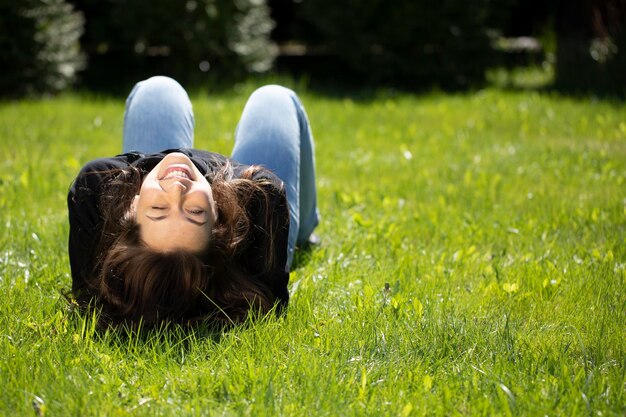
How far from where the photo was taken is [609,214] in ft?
14.3

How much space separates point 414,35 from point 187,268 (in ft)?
21.6

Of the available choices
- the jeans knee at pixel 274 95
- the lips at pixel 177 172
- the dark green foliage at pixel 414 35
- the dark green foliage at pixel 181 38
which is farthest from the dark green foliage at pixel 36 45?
the lips at pixel 177 172

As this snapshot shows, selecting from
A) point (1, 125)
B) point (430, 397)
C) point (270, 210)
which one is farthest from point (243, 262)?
point (1, 125)

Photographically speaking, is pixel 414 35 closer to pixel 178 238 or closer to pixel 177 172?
pixel 177 172

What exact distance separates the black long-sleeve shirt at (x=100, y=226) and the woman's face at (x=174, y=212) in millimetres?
263

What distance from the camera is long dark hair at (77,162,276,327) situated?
265 centimetres

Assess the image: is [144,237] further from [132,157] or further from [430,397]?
[430,397]

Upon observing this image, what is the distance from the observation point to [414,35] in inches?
342

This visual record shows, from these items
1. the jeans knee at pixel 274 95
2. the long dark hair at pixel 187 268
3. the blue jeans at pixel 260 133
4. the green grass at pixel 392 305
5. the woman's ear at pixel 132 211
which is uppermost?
the jeans knee at pixel 274 95

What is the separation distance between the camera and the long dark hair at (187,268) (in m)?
2.65

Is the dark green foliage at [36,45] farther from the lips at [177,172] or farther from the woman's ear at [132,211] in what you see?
the lips at [177,172]

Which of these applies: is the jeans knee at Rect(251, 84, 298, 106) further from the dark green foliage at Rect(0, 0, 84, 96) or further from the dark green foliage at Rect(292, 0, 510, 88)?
the dark green foliage at Rect(292, 0, 510, 88)

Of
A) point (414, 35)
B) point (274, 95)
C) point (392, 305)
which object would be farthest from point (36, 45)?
point (392, 305)

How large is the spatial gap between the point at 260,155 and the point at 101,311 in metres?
0.98
